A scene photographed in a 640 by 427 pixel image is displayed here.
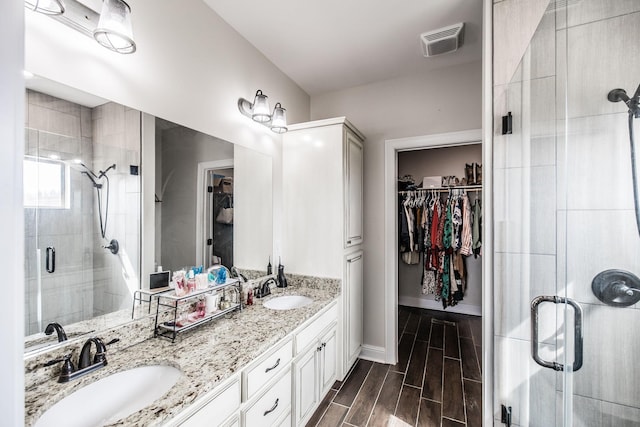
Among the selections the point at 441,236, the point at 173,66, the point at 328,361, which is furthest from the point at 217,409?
the point at 441,236

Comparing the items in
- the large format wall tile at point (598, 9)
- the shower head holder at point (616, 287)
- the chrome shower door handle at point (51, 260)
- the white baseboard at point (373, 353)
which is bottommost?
the white baseboard at point (373, 353)

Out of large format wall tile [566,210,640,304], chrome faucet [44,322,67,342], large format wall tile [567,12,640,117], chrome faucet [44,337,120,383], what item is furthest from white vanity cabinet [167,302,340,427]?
large format wall tile [567,12,640,117]

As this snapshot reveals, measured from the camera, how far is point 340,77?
2.63 meters

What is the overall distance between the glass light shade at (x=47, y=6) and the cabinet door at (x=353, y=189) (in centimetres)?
173

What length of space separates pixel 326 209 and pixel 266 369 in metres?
1.27

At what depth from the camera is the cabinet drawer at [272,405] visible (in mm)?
1244

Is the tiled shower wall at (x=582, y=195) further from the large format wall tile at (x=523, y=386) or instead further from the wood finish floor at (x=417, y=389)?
the wood finish floor at (x=417, y=389)

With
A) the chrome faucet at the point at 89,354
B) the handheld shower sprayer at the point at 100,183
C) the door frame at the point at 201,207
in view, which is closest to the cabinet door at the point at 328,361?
the door frame at the point at 201,207

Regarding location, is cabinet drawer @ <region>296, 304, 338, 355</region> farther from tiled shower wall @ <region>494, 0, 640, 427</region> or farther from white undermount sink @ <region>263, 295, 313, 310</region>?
tiled shower wall @ <region>494, 0, 640, 427</region>

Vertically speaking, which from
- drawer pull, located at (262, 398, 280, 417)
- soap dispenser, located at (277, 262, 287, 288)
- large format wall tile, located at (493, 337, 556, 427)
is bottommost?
drawer pull, located at (262, 398, 280, 417)

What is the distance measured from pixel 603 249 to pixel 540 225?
292mm

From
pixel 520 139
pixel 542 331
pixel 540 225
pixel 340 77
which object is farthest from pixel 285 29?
pixel 542 331

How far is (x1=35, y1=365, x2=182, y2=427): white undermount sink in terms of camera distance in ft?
Answer: 2.94

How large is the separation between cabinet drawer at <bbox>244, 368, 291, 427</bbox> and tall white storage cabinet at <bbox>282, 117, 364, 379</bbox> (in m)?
0.80
